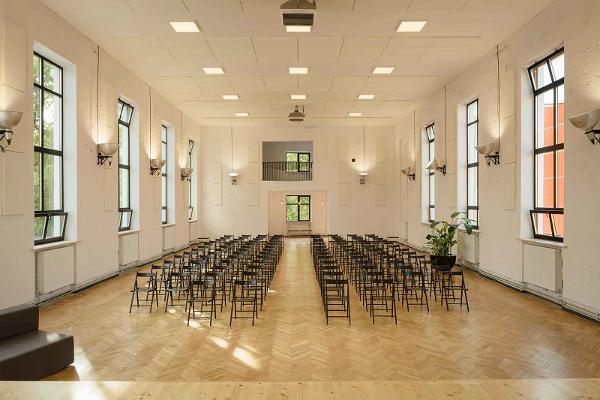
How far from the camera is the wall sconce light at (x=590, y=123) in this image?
4836 mm

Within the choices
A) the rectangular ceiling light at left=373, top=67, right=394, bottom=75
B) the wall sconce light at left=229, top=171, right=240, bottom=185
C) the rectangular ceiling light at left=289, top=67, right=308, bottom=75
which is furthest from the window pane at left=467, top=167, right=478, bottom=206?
the wall sconce light at left=229, top=171, right=240, bottom=185

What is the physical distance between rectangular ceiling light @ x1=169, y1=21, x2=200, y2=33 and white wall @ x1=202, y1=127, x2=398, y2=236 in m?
9.62

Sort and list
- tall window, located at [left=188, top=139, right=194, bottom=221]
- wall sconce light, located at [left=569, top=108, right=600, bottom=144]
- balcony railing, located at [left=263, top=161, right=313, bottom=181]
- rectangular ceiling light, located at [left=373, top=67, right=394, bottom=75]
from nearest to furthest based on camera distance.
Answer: wall sconce light, located at [left=569, top=108, right=600, bottom=144] < rectangular ceiling light, located at [left=373, top=67, right=394, bottom=75] < tall window, located at [left=188, top=139, right=194, bottom=221] < balcony railing, located at [left=263, top=161, right=313, bottom=181]

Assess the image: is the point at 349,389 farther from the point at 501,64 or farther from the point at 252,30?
the point at 501,64

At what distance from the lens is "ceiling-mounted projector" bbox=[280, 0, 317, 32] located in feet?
18.2

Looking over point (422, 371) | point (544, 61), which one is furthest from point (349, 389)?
point (544, 61)

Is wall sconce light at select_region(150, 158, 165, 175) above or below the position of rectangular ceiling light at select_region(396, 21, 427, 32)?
below

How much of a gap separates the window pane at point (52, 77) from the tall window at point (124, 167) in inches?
96.7

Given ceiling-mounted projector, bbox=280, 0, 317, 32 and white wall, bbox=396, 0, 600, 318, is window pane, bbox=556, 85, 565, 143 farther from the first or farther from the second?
ceiling-mounted projector, bbox=280, 0, 317, 32

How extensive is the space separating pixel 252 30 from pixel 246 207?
10.3m

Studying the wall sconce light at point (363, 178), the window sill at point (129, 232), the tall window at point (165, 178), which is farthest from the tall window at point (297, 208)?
the window sill at point (129, 232)

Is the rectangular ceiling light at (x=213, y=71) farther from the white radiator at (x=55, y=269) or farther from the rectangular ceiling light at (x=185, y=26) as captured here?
the white radiator at (x=55, y=269)

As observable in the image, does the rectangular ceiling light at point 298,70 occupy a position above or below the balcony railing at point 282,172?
above

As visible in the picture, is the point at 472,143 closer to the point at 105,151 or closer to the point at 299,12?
the point at 299,12
